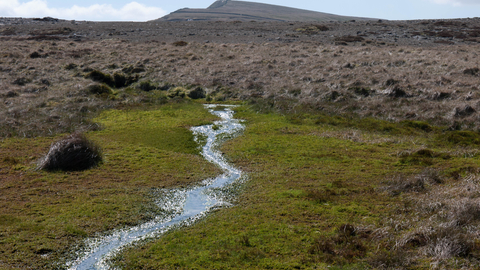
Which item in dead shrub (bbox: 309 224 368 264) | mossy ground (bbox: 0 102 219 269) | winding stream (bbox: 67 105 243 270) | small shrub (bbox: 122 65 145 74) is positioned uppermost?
small shrub (bbox: 122 65 145 74)

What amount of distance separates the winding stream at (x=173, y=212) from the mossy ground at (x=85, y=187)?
50cm

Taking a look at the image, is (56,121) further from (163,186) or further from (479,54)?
(479,54)

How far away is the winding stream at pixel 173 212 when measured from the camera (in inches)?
448

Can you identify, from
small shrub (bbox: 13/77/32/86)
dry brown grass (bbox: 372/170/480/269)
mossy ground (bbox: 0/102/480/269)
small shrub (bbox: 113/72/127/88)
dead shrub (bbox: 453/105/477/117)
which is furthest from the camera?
small shrub (bbox: 113/72/127/88)

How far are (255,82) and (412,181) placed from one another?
2642 cm

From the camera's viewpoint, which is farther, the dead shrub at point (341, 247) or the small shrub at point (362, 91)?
the small shrub at point (362, 91)

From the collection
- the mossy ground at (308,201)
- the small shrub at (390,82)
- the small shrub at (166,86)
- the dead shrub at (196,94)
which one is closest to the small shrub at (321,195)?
the mossy ground at (308,201)

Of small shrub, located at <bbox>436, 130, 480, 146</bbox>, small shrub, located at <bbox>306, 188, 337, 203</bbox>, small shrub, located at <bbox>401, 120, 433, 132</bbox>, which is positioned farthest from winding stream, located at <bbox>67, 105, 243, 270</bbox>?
small shrub, located at <bbox>401, 120, 433, 132</bbox>

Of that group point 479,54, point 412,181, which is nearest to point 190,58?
point 479,54

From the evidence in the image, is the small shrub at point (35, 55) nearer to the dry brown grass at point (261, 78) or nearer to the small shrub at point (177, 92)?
the dry brown grass at point (261, 78)

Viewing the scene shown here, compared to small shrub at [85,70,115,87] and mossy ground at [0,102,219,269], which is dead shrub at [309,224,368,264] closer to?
mossy ground at [0,102,219,269]

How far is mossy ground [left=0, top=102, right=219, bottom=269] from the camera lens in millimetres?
11711

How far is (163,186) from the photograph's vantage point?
16.7 m

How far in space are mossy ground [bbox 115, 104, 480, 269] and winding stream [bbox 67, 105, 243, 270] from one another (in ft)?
1.95
